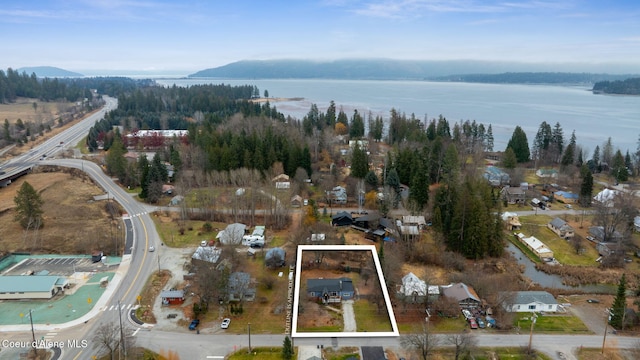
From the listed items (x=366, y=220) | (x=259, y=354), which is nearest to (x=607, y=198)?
(x=366, y=220)

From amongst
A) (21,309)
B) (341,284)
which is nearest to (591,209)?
(341,284)

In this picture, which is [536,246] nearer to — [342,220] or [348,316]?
[342,220]

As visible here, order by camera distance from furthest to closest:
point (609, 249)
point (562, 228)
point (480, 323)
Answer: point (562, 228) < point (609, 249) < point (480, 323)

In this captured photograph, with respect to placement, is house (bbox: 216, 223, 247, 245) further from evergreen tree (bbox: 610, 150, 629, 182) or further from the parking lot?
evergreen tree (bbox: 610, 150, 629, 182)

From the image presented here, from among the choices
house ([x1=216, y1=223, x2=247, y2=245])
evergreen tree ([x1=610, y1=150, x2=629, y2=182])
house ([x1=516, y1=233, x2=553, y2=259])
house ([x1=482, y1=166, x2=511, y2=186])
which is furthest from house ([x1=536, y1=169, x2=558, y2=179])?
house ([x1=216, y1=223, x2=247, y2=245])

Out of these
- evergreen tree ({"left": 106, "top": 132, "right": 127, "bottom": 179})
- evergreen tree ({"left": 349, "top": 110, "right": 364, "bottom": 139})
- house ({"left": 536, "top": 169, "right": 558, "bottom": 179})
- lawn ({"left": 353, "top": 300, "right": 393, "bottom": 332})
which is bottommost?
lawn ({"left": 353, "top": 300, "right": 393, "bottom": 332})

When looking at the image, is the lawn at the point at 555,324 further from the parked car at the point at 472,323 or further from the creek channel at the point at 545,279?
the creek channel at the point at 545,279
